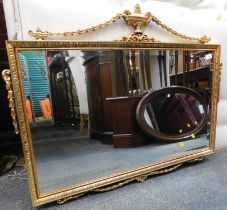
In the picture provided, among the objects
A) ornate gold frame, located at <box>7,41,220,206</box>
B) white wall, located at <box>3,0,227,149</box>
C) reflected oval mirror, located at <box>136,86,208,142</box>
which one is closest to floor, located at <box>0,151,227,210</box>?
ornate gold frame, located at <box>7,41,220,206</box>

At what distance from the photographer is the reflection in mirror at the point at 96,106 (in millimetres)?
890

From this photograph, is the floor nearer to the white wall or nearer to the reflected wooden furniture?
the reflected wooden furniture

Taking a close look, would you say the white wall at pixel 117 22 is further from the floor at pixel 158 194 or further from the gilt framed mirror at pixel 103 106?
the floor at pixel 158 194

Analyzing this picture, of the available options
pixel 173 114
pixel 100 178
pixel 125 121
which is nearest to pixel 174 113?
pixel 173 114

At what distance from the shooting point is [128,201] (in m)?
0.95

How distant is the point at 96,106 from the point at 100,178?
37cm

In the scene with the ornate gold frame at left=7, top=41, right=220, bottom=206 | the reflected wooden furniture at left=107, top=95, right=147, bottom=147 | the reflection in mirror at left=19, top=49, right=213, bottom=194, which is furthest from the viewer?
the reflected wooden furniture at left=107, top=95, right=147, bottom=147

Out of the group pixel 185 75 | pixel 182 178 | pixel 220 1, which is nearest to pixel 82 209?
pixel 182 178

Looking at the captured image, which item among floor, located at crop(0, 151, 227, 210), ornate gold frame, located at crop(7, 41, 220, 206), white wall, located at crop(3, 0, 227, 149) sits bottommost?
floor, located at crop(0, 151, 227, 210)

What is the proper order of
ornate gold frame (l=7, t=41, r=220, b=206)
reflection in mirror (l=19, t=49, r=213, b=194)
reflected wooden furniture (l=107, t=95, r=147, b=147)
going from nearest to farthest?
ornate gold frame (l=7, t=41, r=220, b=206) → reflection in mirror (l=19, t=49, r=213, b=194) → reflected wooden furniture (l=107, t=95, r=147, b=147)

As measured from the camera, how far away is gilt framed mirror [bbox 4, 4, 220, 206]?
0.85m

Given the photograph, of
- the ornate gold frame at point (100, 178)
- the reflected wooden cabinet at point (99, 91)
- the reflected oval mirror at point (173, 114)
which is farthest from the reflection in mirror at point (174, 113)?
the reflected wooden cabinet at point (99, 91)

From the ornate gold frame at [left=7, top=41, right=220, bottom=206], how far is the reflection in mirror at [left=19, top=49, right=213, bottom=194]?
0.02 m

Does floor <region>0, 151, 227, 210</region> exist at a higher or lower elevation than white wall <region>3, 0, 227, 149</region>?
lower
